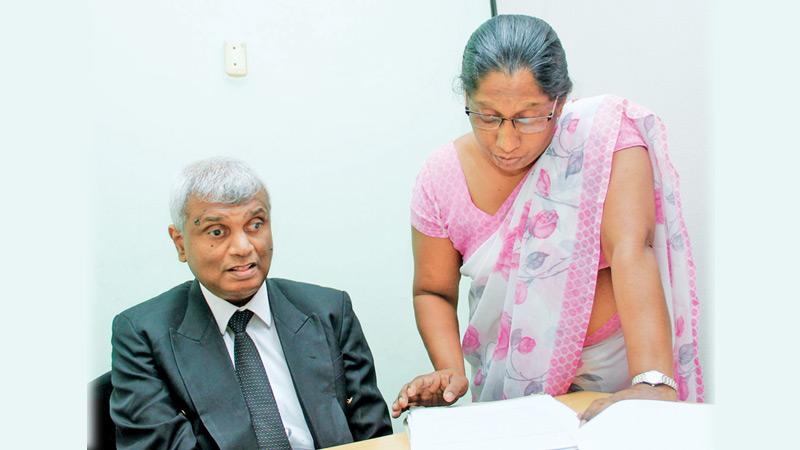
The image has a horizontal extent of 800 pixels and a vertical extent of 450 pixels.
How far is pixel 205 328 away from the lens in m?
1.28

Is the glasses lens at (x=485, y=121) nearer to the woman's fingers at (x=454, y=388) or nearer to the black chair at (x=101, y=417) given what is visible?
the woman's fingers at (x=454, y=388)

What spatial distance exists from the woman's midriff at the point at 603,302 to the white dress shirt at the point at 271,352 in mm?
606

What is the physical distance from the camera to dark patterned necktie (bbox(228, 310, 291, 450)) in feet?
4.04

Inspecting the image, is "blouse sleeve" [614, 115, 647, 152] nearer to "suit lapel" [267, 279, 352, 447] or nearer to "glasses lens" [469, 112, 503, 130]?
"glasses lens" [469, 112, 503, 130]

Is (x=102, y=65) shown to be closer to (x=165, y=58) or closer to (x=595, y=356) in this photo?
(x=165, y=58)

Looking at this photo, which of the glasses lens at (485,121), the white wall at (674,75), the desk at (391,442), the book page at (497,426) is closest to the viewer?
the book page at (497,426)

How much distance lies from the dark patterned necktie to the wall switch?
0.93m

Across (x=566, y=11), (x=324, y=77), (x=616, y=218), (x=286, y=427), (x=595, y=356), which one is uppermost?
(x=566, y=11)

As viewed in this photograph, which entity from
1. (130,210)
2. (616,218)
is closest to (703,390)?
(616,218)

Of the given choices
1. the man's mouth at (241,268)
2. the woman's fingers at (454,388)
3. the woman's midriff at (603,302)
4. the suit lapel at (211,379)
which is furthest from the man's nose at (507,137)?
the suit lapel at (211,379)

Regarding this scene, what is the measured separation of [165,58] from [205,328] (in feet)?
3.22

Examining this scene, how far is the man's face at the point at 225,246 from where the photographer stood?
49.7 inches

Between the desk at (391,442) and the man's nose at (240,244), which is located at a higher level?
the man's nose at (240,244)

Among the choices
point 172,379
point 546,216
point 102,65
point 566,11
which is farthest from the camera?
point 566,11
